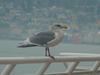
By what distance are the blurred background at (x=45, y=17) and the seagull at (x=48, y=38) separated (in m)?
1.69

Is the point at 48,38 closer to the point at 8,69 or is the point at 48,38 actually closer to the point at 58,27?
the point at 58,27

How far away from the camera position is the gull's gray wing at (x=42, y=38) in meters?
2.67

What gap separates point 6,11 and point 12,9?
27 cm

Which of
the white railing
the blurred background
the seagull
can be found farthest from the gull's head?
the blurred background

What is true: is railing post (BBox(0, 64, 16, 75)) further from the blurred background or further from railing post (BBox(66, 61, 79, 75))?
the blurred background

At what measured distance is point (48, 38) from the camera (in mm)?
2688

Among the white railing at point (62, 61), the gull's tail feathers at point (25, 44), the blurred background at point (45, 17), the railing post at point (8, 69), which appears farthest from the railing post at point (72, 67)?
the blurred background at point (45, 17)

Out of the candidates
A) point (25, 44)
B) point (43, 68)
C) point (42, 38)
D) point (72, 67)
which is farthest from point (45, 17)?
point (25, 44)

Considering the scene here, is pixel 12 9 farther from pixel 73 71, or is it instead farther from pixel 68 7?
pixel 73 71

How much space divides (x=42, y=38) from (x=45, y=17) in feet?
9.71

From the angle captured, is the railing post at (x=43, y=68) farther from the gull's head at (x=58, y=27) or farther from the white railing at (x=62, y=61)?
the gull's head at (x=58, y=27)

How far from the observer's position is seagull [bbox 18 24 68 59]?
2641 mm

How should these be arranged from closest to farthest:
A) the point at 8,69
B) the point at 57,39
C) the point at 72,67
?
the point at 8,69, the point at 57,39, the point at 72,67

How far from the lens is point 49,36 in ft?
8.83
